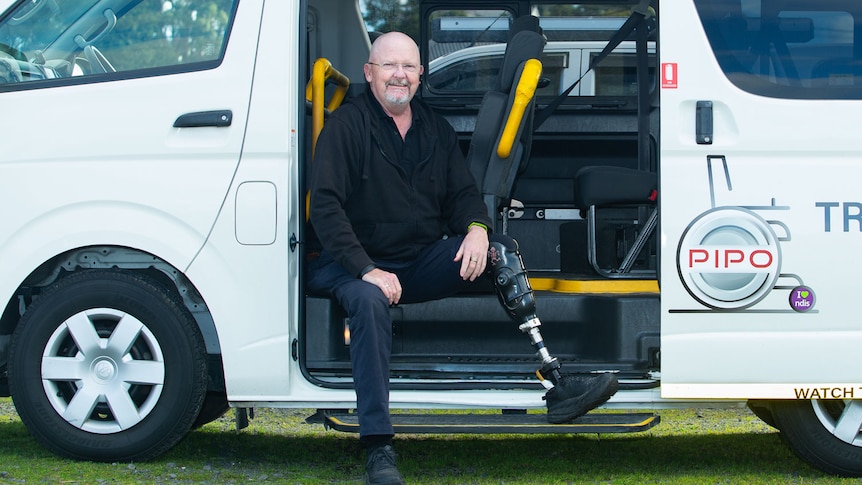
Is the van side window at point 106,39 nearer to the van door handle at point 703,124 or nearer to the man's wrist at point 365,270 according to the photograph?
the man's wrist at point 365,270

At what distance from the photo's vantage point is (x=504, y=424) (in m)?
3.89

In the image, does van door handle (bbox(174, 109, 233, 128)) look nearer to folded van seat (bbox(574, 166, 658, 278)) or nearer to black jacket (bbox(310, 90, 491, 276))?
black jacket (bbox(310, 90, 491, 276))

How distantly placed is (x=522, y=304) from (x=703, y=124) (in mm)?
917

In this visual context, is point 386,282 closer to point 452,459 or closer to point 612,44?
point 452,459

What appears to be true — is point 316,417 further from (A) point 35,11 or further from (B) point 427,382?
(A) point 35,11

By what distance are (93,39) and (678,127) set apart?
2216 mm

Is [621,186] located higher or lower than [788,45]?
lower

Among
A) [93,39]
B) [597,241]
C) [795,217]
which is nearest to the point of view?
[795,217]

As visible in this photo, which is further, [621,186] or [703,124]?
[621,186]

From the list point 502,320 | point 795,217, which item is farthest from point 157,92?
point 795,217

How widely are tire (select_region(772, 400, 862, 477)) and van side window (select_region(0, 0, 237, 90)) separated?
8.46 feet

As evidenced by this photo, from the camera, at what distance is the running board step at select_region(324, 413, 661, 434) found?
387cm

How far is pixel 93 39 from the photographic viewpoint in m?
4.16

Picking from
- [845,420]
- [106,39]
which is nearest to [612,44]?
[845,420]
